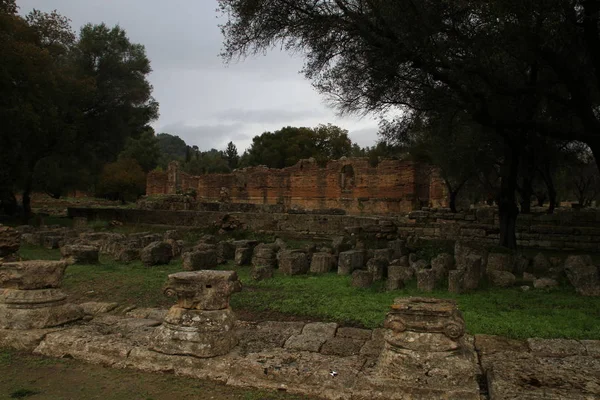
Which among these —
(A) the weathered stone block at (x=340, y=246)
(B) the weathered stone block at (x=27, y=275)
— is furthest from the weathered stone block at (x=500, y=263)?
(B) the weathered stone block at (x=27, y=275)

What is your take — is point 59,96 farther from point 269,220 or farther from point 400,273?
point 400,273

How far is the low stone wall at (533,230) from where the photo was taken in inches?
598

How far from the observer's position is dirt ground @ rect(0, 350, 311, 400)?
14.1ft

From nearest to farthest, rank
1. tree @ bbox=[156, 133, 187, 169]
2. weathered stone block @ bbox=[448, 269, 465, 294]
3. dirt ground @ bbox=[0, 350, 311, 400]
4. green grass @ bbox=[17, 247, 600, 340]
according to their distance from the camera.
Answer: dirt ground @ bbox=[0, 350, 311, 400], green grass @ bbox=[17, 247, 600, 340], weathered stone block @ bbox=[448, 269, 465, 294], tree @ bbox=[156, 133, 187, 169]

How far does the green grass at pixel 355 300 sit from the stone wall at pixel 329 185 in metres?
16.8

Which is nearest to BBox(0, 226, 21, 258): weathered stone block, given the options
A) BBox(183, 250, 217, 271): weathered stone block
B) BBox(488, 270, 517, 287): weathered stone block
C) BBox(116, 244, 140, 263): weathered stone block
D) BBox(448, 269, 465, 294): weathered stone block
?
BBox(116, 244, 140, 263): weathered stone block

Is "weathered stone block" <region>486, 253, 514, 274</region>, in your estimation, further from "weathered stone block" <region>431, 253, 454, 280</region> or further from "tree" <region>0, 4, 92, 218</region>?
"tree" <region>0, 4, 92, 218</region>

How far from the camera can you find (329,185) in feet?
99.6

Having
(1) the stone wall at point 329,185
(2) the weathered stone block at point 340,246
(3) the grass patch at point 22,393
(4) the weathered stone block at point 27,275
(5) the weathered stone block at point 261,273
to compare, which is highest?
(1) the stone wall at point 329,185

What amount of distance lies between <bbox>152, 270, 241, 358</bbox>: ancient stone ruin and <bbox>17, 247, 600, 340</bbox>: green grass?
2.29 meters

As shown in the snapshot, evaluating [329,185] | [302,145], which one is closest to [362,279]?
[329,185]

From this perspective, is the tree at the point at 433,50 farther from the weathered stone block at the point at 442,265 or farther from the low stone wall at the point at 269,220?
the low stone wall at the point at 269,220

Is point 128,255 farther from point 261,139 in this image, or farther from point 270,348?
point 261,139

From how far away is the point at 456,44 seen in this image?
9.59m
